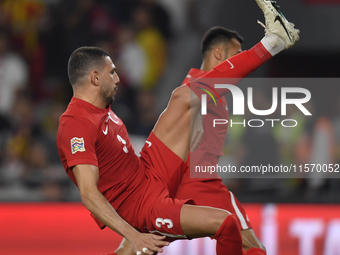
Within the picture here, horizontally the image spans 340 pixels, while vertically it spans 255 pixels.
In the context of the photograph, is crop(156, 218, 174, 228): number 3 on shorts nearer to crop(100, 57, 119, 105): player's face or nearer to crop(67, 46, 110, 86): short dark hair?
crop(100, 57, 119, 105): player's face

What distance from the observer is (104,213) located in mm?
2404

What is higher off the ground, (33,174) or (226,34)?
(226,34)

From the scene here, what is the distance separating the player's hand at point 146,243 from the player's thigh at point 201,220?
19 centimetres

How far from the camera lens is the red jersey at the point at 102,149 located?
2525 mm

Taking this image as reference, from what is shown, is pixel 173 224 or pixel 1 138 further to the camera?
pixel 1 138


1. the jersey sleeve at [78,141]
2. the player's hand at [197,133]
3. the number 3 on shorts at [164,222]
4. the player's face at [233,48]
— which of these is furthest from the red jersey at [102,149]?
the player's face at [233,48]

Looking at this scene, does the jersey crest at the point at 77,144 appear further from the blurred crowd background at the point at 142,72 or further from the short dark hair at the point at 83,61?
the blurred crowd background at the point at 142,72

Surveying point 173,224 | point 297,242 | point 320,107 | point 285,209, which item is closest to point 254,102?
point 320,107

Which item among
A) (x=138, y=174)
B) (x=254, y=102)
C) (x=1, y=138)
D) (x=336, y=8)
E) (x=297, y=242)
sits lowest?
(x=297, y=242)

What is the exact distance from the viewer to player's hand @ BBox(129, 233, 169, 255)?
7.67ft

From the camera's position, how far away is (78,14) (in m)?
7.10

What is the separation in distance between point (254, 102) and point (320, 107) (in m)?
0.94

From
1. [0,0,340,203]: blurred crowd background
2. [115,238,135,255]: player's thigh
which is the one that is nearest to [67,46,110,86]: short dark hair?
[115,238,135,255]: player's thigh

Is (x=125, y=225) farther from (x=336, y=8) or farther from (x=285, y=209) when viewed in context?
(x=336, y=8)
